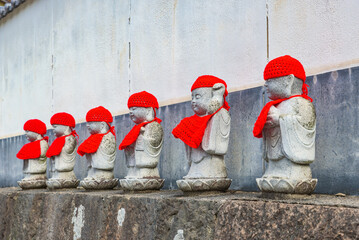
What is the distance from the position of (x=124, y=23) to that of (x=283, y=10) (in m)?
1.99

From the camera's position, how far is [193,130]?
2.75 meters

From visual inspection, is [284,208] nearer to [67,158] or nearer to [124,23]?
[67,158]

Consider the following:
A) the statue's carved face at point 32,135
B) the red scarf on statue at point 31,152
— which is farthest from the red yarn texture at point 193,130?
the statue's carved face at point 32,135

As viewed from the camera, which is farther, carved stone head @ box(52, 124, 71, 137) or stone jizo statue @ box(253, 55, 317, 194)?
carved stone head @ box(52, 124, 71, 137)

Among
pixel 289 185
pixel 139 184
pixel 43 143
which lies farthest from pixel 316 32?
pixel 43 143

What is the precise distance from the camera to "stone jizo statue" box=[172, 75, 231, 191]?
269 cm

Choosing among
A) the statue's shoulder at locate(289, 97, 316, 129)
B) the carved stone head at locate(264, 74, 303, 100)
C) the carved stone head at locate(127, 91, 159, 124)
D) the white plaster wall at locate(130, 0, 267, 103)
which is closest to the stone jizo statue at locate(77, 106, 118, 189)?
the carved stone head at locate(127, 91, 159, 124)

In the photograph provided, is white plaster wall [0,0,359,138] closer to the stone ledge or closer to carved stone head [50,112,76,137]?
carved stone head [50,112,76,137]

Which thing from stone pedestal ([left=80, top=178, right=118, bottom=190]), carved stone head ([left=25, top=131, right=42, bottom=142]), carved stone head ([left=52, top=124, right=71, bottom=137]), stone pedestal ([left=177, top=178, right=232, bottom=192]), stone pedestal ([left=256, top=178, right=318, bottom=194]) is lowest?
stone pedestal ([left=80, top=178, right=118, bottom=190])

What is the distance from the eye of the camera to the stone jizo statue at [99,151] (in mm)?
3584

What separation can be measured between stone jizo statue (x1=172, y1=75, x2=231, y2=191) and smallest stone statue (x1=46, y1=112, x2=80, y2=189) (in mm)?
1590

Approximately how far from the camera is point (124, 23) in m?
4.46

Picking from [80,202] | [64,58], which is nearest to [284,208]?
[80,202]

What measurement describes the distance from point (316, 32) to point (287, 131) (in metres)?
0.90
